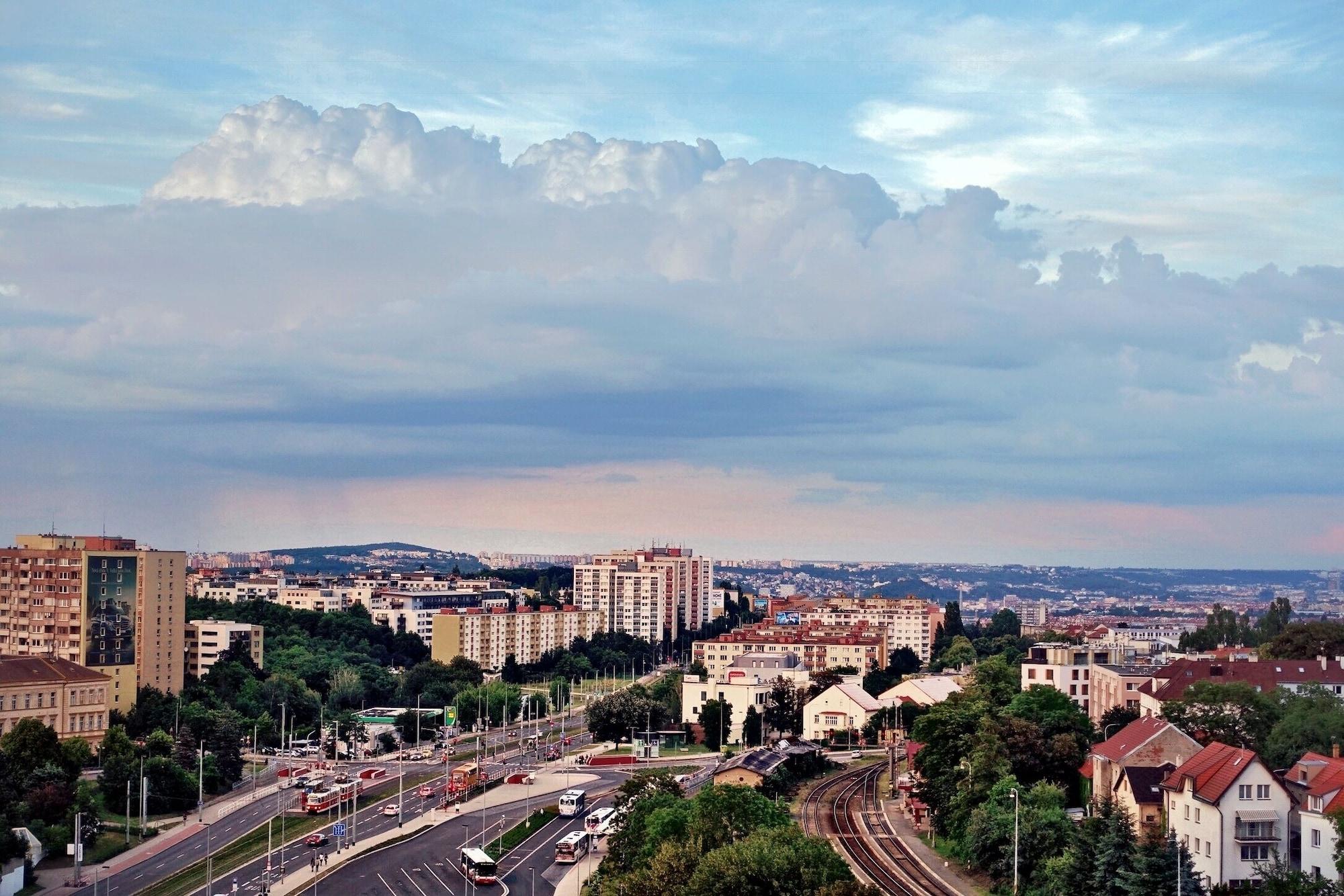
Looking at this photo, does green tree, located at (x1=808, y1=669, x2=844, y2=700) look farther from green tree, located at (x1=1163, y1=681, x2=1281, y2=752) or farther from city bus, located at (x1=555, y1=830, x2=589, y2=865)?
green tree, located at (x1=1163, y1=681, x2=1281, y2=752)

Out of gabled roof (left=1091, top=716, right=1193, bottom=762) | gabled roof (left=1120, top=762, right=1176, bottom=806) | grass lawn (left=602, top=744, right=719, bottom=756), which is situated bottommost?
grass lawn (left=602, top=744, right=719, bottom=756)

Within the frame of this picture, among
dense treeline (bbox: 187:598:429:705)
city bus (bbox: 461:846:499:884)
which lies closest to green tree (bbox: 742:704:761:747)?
dense treeline (bbox: 187:598:429:705)

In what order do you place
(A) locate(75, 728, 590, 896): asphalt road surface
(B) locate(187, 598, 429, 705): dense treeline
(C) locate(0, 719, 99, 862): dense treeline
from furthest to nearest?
(B) locate(187, 598, 429, 705): dense treeline → (C) locate(0, 719, 99, 862): dense treeline → (A) locate(75, 728, 590, 896): asphalt road surface

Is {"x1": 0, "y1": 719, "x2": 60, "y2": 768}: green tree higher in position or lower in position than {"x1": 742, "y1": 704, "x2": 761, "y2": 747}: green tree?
higher

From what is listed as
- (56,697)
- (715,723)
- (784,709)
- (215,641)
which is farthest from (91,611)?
(784,709)

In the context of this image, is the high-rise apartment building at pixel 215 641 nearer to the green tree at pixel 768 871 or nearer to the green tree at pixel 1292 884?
the green tree at pixel 768 871

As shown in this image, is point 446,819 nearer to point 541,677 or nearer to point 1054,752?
point 1054,752

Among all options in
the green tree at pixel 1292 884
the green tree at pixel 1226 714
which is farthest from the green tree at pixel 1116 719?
the green tree at pixel 1292 884
